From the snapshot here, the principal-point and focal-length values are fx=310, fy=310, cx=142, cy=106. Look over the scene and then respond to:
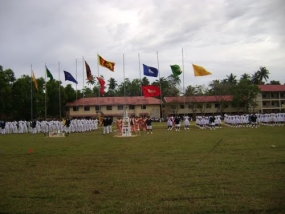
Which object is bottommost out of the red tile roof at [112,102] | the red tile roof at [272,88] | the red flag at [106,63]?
the red tile roof at [112,102]

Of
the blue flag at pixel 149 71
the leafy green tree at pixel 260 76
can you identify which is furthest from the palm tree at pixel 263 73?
the blue flag at pixel 149 71

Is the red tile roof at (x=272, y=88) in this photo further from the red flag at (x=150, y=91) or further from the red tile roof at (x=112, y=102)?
the red flag at (x=150, y=91)

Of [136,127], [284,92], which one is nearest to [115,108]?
[136,127]

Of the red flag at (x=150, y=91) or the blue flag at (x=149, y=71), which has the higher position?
the blue flag at (x=149, y=71)

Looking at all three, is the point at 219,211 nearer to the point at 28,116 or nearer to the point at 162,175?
the point at 162,175

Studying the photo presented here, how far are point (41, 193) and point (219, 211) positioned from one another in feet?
14.2

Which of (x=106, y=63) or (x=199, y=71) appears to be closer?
(x=199, y=71)

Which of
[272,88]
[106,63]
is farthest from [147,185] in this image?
[272,88]

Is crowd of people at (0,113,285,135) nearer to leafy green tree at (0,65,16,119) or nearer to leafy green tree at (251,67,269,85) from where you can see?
leafy green tree at (0,65,16,119)

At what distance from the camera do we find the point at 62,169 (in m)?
10.9

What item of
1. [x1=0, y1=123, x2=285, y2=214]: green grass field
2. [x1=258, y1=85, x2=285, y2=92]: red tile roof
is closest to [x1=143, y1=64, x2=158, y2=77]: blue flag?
[x1=0, y1=123, x2=285, y2=214]: green grass field

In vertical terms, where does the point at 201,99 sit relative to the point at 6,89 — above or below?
below

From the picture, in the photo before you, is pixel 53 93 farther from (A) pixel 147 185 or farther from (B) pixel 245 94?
(A) pixel 147 185

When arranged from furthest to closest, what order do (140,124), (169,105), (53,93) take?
1. (169,105)
2. (53,93)
3. (140,124)
